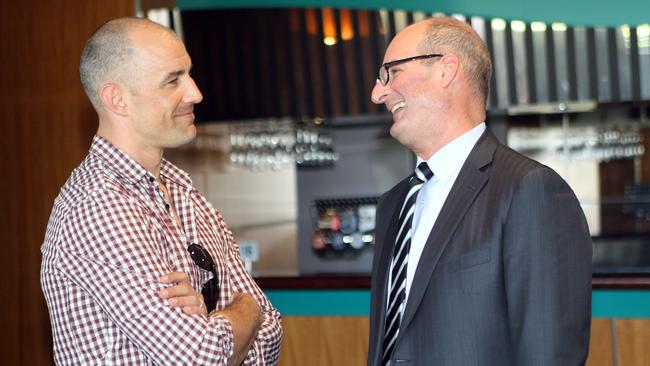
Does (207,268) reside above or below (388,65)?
below

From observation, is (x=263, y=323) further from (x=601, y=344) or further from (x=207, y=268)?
(x=601, y=344)

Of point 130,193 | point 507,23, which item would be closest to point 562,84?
point 507,23

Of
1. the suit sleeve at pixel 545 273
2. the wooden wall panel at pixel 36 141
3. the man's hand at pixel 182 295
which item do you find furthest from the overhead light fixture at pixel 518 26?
the man's hand at pixel 182 295

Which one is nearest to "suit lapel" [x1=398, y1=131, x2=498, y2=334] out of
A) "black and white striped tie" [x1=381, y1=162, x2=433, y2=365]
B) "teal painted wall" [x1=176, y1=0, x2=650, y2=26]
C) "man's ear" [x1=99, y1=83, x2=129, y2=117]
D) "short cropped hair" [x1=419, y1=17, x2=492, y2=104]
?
"black and white striped tie" [x1=381, y1=162, x2=433, y2=365]

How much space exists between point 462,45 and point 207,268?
2.69 feet

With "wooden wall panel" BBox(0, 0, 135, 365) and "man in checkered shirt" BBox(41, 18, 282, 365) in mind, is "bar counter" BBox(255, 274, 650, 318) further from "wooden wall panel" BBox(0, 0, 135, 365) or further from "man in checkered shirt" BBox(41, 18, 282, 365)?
"man in checkered shirt" BBox(41, 18, 282, 365)

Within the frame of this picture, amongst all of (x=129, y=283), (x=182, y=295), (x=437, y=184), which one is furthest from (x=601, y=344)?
(x=129, y=283)

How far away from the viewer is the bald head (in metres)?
2.00

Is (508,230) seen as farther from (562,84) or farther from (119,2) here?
(562,84)

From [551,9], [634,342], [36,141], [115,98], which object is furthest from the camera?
[551,9]

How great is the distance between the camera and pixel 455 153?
2238 mm

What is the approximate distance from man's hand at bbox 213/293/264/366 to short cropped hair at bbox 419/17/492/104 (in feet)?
2.49

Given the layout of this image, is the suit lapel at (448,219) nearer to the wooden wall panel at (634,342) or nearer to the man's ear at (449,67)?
the man's ear at (449,67)

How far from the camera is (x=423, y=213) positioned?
2230 millimetres
